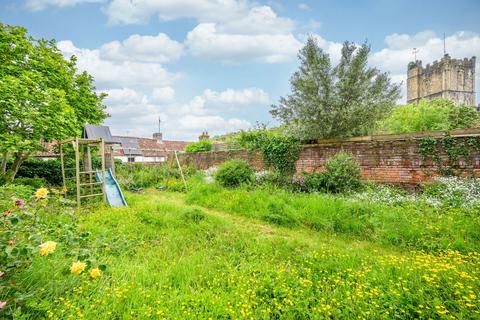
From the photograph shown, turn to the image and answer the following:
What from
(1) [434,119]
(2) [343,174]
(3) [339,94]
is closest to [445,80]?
(1) [434,119]

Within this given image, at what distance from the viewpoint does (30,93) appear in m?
6.93

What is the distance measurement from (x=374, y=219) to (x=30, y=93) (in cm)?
988

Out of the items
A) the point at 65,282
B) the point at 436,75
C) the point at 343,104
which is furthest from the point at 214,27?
the point at 436,75

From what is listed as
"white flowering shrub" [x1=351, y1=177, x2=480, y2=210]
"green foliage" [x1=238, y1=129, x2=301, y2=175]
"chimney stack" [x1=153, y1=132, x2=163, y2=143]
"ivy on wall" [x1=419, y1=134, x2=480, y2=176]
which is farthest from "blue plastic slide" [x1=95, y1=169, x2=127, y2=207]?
"chimney stack" [x1=153, y1=132, x2=163, y2=143]

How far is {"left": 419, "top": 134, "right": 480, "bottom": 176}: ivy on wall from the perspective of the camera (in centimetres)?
617

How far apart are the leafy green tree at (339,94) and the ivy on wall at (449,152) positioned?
2.15 m

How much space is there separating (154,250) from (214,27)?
8469 mm

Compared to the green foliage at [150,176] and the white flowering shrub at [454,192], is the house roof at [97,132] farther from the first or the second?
the white flowering shrub at [454,192]

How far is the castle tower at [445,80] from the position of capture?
129 feet

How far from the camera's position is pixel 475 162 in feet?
20.0

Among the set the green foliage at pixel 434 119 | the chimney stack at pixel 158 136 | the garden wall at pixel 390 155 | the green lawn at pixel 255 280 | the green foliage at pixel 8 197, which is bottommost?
the green lawn at pixel 255 280

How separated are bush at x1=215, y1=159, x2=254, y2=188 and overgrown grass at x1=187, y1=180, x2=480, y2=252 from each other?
7.05ft

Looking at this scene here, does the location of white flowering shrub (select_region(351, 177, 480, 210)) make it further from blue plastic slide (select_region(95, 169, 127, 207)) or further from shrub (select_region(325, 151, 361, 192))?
blue plastic slide (select_region(95, 169, 127, 207))

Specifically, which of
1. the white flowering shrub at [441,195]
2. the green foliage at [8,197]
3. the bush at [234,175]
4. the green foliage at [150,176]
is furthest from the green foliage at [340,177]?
the green foliage at [8,197]
